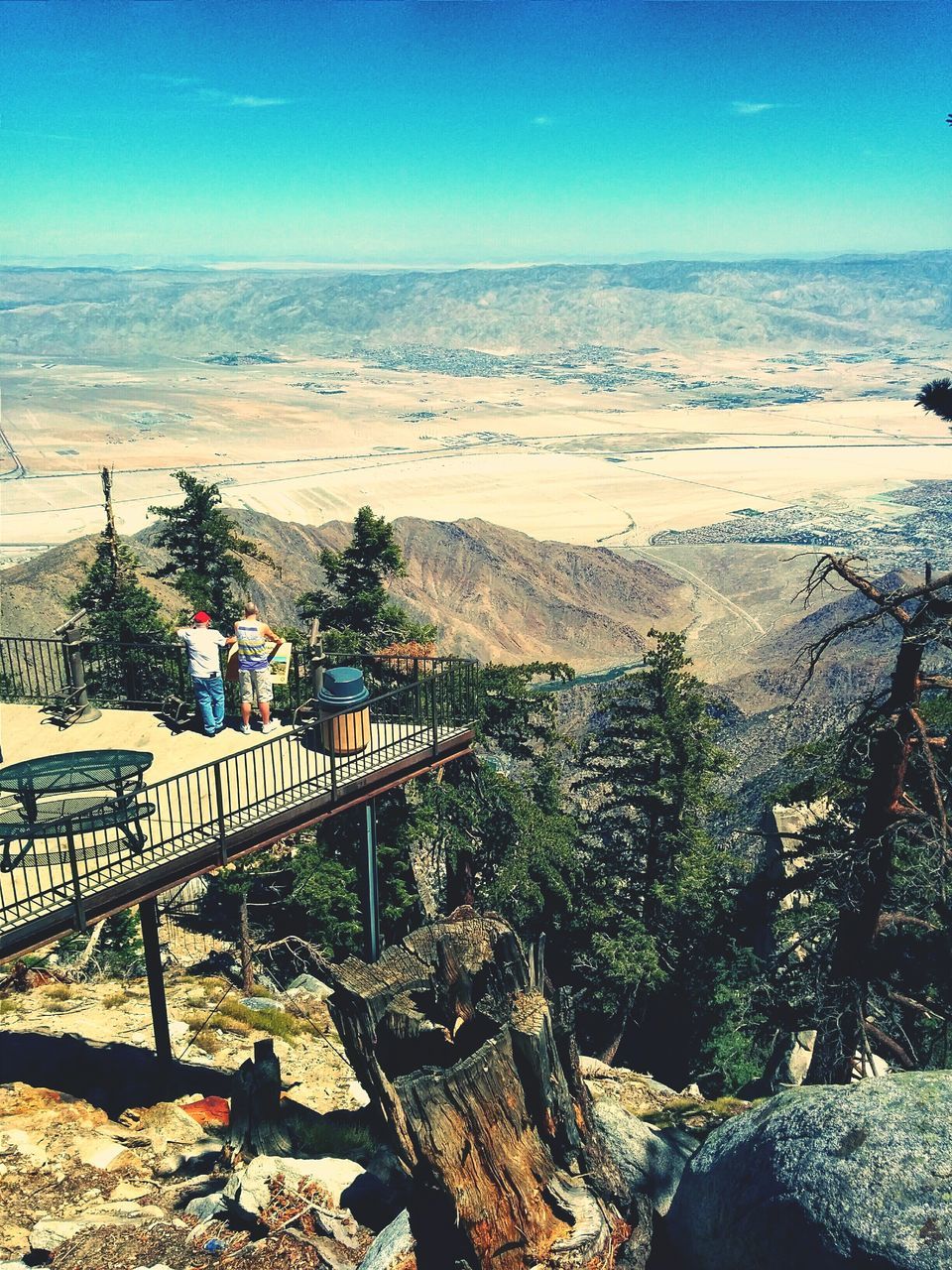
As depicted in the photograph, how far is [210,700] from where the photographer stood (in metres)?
12.5

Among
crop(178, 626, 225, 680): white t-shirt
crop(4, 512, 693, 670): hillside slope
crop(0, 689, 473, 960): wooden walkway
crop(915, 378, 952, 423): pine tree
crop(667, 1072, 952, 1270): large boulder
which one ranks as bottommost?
crop(4, 512, 693, 670): hillside slope

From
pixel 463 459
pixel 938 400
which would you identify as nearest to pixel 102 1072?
pixel 938 400

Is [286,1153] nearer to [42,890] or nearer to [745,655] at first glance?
[42,890]

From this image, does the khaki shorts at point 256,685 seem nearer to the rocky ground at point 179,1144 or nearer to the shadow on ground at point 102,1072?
the rocky ground at point 179,1144

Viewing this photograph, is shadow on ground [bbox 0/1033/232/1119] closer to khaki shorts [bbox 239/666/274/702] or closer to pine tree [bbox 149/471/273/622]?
khaki shorts [bbox 239/666/274/702]

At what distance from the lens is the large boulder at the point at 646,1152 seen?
7980mm

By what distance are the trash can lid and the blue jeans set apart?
1.52 meters

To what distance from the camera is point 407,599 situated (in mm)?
66062

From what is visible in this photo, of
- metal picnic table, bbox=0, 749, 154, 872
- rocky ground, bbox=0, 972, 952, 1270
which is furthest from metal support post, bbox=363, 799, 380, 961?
metal picnic table, bbox=0, 749, 154, 872

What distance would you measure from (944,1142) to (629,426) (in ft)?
581

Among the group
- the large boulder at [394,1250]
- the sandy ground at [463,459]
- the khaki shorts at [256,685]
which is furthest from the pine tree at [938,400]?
the sandy ground at [463,459]

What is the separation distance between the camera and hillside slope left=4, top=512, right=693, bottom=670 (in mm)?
61594

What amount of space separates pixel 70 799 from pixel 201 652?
2.89 m

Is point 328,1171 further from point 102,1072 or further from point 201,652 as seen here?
point 201,652
